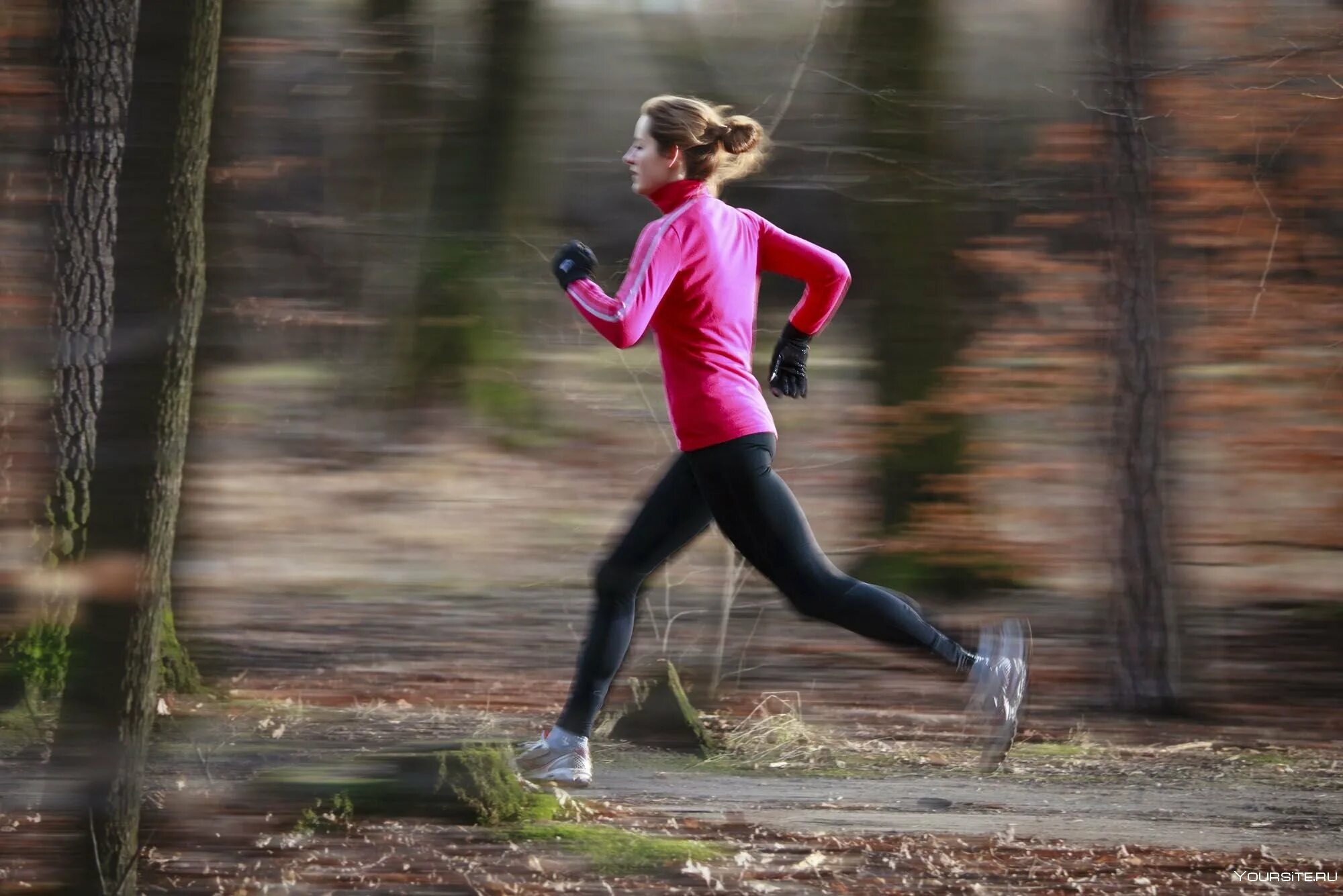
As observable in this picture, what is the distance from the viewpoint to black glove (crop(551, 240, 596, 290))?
13.2ft

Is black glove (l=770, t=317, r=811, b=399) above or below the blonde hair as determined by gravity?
below

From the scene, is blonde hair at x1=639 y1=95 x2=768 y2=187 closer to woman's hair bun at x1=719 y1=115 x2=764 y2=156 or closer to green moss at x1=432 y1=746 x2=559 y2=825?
woman's hair bun at x1=719 y1=115 x2=764 y2=156

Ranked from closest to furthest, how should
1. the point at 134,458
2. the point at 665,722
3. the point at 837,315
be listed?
the point at 134,458 < the point at 665,722 < the point at 837,315

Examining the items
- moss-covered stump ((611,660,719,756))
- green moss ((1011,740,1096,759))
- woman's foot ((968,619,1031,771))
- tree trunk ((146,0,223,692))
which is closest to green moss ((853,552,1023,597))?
green moss ((1011,740,1096,759))

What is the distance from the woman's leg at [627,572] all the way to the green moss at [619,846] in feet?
1.04

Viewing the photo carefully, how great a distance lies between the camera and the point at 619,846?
446 cm

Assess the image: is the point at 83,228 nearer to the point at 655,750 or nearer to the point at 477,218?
the point at 655,750

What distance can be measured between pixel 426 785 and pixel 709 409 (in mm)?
1407

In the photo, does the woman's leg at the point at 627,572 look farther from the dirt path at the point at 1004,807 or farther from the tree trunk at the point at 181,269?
the tree trunk at the point at 181,269

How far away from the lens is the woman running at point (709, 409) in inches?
161

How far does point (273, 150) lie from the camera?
9.02m

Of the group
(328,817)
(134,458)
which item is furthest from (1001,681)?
(134,458)

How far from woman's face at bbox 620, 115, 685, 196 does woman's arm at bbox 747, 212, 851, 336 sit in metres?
0.33

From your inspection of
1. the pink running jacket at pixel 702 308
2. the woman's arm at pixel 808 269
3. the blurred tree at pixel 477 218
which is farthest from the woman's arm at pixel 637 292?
the blurred tree at pixel 477 218
